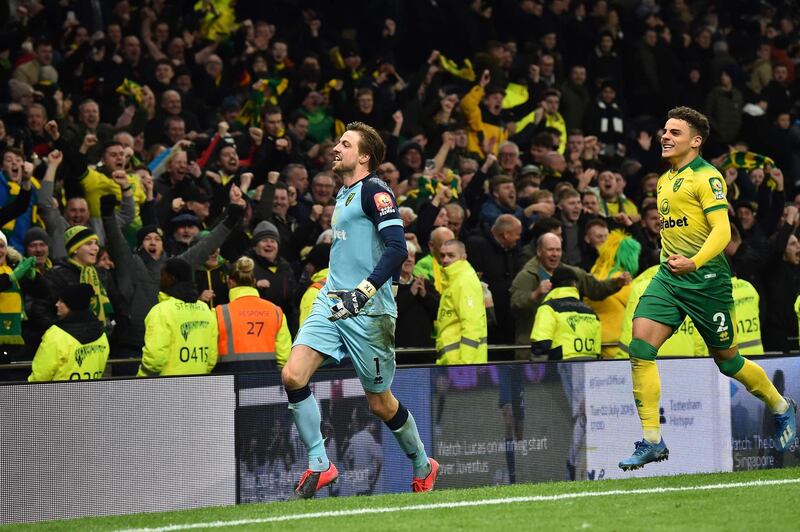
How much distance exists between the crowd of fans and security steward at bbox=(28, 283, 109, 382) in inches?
38.5

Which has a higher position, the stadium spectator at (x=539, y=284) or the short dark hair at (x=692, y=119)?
the short dark hair at (x=692, y=119)

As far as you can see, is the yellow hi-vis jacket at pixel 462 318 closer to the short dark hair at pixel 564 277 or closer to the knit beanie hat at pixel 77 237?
the short dark hair at pixel 564 277

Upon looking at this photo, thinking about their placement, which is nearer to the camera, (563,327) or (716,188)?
(716,188)

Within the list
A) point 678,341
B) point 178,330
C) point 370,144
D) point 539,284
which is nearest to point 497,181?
point 539,284

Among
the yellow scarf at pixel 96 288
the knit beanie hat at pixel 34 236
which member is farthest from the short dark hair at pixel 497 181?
the knit beanie hat at pixel 34 236

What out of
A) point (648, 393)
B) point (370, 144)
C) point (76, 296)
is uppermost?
point (370, 144)

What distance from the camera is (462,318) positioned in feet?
38.6

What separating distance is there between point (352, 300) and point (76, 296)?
11.0ft

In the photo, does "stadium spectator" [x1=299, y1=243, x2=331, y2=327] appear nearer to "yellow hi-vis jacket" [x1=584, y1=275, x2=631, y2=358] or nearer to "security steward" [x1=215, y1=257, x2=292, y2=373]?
"security steward" [x1=215, y1=257, x2=292, y2=373]

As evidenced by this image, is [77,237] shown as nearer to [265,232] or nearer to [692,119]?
[265,232]

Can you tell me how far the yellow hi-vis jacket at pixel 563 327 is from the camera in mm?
11727

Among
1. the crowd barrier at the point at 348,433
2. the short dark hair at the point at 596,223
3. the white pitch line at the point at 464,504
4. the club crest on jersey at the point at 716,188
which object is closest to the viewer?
the white pitch line at the point at 464,504

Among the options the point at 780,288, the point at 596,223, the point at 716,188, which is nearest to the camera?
the point at 716,188

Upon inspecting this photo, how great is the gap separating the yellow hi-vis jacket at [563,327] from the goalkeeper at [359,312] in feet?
11.8
